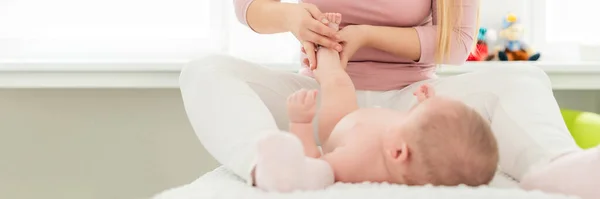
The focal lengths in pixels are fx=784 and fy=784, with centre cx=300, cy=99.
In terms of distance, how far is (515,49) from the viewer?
178 cm

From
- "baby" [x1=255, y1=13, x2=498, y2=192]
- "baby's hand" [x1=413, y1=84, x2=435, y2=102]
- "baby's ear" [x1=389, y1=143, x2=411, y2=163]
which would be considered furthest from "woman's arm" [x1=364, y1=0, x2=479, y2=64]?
"baby's ear" [x1=389, y1=143, x2=411, y2=163]

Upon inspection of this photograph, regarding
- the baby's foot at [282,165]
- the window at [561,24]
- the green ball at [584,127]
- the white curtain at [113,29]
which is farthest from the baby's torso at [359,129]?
the window at [561,24]

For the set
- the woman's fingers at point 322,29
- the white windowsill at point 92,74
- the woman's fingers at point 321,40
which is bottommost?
the white windowsill at point 92,74

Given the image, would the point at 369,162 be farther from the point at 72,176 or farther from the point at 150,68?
the point at 72,176

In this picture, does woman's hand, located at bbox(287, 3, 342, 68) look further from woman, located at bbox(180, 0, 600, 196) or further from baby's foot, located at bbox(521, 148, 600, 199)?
baby's foot, located at bbox(521, 148, 600, 199)

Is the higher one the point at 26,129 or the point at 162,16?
the point at 162,16

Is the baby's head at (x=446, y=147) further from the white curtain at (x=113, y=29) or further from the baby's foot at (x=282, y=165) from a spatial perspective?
the white curtain at (x=113, y=29)

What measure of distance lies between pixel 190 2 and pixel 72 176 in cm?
48

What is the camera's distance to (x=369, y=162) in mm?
901

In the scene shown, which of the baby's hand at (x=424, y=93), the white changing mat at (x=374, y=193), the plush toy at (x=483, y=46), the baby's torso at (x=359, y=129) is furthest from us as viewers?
the plush toy at (x=483, y=46)

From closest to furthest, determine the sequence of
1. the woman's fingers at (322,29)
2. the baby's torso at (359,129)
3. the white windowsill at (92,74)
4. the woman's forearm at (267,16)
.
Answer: the baby's torso at (359,129) < the woman's fingers at (322,29) < the woman's forearm at (267,16) < the white windowsill at (92,74)

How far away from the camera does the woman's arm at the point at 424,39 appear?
1.29m

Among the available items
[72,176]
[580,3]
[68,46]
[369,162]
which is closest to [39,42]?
[68,46]

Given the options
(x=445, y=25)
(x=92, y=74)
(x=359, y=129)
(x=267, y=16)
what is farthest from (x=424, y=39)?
(x=92, y=74)
